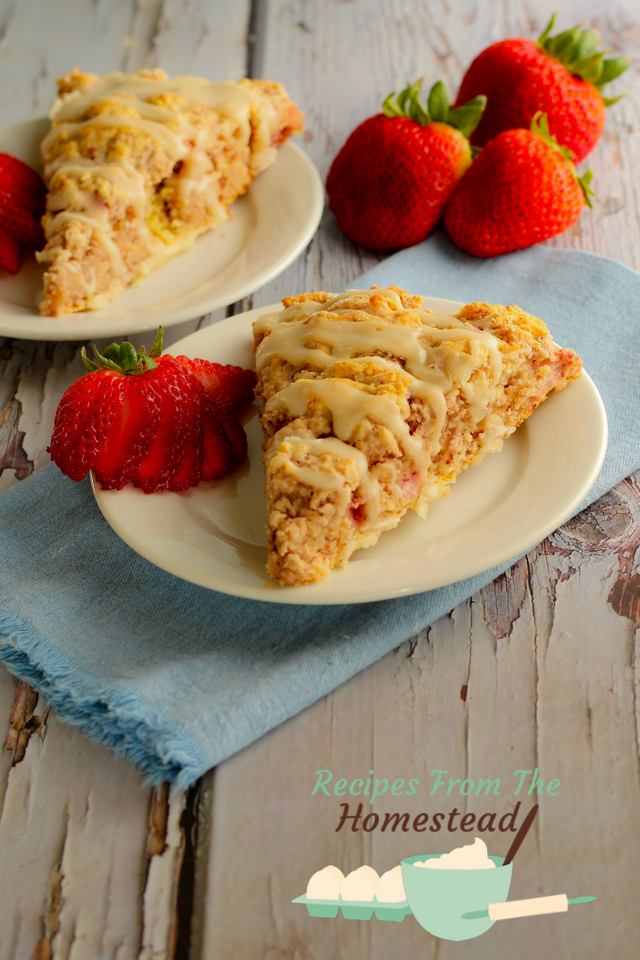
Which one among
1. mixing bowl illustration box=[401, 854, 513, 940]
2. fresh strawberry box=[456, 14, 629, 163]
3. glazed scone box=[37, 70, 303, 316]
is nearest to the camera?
mixing bowl illustration box=[401, 854, 513, 940]

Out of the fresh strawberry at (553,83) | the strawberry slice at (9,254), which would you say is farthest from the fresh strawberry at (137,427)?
the fresh strawberry at (553,83)

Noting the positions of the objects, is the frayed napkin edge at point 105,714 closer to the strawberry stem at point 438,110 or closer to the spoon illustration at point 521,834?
the spoon illustration at point 521,834

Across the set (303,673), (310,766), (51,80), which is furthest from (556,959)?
(51,80)

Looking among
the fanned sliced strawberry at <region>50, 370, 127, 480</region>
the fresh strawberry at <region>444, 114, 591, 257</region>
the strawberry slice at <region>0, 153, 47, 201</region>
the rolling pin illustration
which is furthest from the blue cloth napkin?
the strawberry slice at <region>0, 153, 47, 201</region>

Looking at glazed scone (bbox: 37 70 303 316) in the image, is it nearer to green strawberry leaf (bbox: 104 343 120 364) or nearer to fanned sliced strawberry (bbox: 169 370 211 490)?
green strawberry leaf (bbox: 104 343 120 364)

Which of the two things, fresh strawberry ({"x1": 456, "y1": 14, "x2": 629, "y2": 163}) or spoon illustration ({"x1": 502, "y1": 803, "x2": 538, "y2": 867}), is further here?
fresh strawberry ({"x1": 456, "y1": 14, "x2": 629, "y2": 163})

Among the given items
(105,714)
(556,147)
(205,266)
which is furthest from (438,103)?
(105,714)

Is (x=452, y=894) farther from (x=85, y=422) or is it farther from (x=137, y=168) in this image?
(x=137, y=168)
